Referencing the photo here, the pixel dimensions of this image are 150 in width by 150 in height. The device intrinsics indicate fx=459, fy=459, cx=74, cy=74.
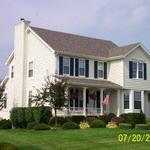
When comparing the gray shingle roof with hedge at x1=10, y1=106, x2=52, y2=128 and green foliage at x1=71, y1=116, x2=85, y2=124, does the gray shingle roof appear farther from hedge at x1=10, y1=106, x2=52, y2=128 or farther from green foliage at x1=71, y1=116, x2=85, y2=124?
green foliage at x1=71, y1=116, x2=85, y2=124

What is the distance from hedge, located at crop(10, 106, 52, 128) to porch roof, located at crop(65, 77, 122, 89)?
362 centimetres

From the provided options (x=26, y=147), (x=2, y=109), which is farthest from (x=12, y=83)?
(x=26, y=147)

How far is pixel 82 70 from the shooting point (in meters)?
44.4

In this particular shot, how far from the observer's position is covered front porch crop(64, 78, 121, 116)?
139ft

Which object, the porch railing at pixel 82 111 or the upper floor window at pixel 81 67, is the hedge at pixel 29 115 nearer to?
the porch railing at pixel 82 111

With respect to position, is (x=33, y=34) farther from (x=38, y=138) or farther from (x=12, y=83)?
(x=38, y=138)

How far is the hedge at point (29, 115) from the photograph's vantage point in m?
39.3

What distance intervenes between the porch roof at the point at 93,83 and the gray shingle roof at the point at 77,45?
2.67 meters

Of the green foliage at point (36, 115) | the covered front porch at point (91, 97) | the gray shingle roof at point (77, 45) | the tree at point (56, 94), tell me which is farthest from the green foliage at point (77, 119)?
the gray shingle roof at point (77, 45)

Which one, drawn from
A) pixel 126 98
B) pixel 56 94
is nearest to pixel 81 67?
pixel 126 98

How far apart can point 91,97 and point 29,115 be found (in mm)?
7065

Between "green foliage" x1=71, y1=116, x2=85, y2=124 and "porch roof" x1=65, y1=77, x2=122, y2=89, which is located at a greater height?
"porch roof" x1=65, y1=77, x2=122, y2=89

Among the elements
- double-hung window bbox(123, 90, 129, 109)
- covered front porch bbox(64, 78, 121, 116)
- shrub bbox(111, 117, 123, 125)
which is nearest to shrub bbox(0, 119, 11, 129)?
covered front porch bbox(64, 78, 121, 116)

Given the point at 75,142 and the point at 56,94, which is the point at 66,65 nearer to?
the point at 56,94
